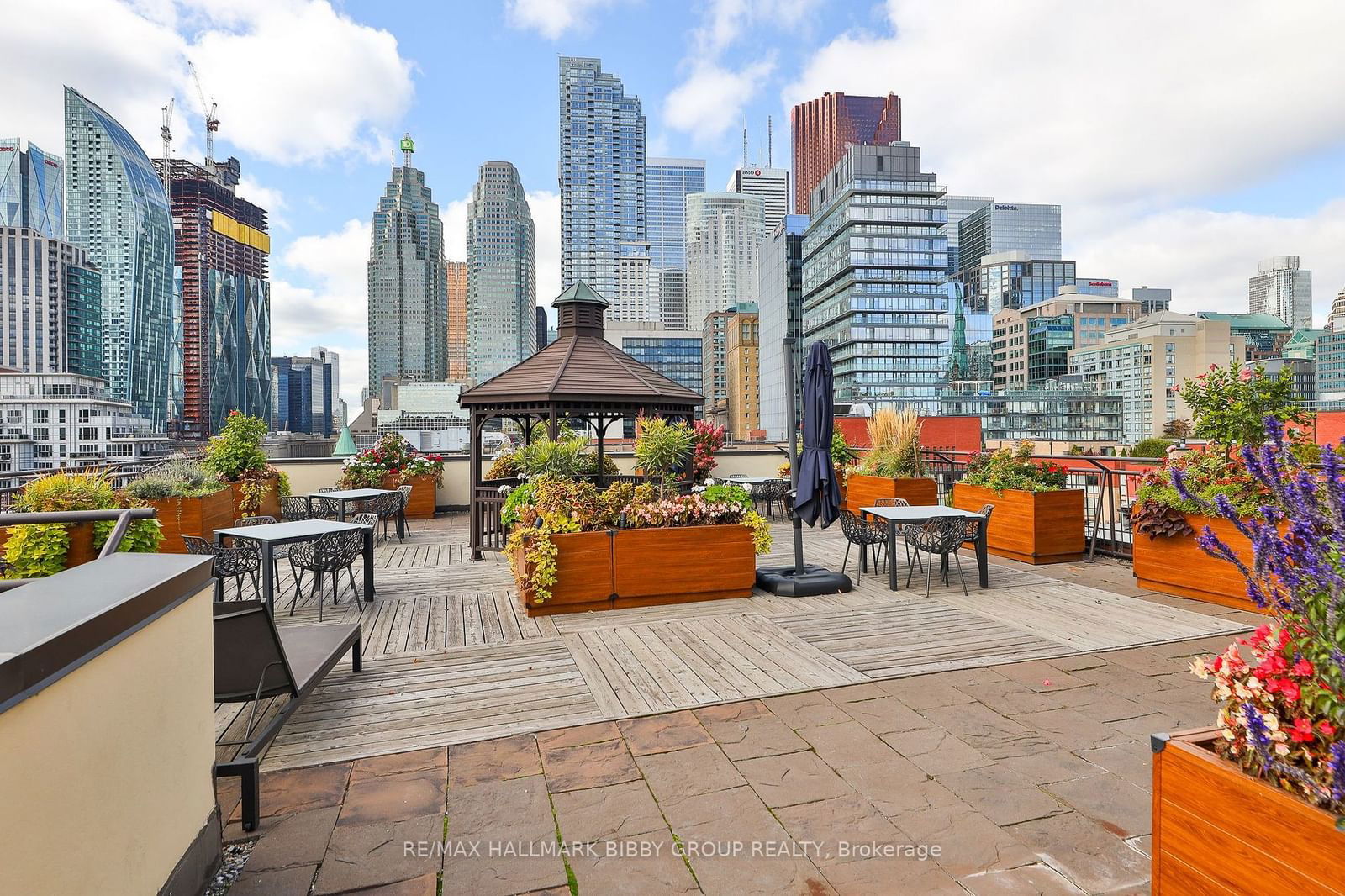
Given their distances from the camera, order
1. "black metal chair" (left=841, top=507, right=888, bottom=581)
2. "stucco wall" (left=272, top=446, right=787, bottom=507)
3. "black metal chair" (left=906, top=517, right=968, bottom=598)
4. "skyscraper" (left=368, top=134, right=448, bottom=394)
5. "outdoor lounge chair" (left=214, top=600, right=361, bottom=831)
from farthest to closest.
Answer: "skyscraper" (left=368, top=134, right=448, bottom=394)
"stucco wall" (left=272, top=446, right=787, bottom=507)
"black metal chair" (left=841, top=507, right=888, bottom=581)
"black metal chair" (left=906, top=517, right=968, bottom=598)
"outdoor lounge chair" (left=214, top=600, right=361, bottom=831)

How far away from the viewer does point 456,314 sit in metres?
172

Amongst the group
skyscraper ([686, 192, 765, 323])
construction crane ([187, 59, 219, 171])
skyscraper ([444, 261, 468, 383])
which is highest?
construction crane ([187, 59, 219, 171])

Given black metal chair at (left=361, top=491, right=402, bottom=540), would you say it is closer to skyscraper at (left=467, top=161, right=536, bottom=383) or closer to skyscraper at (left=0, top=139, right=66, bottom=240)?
skyscraper at (left=467, top=161, right=536, bottom=383)

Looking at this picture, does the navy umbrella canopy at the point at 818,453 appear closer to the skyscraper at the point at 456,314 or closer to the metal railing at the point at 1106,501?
the metal railing at the point at 1106,501

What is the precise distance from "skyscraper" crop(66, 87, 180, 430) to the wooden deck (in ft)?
410

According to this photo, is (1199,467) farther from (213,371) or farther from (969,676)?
(213,371)

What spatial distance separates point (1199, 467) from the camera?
17.9ft

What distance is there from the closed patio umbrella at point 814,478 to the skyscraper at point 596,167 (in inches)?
6186

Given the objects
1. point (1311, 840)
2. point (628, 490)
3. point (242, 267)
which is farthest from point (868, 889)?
point (242, 267)

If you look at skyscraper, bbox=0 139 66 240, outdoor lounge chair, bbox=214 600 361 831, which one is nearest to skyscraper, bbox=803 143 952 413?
outdoor lounge chair, bbox=214 600 361 831

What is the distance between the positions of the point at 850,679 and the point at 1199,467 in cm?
405

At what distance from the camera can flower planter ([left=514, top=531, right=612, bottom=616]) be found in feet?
16.4

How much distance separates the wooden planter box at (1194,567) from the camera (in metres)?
4.93

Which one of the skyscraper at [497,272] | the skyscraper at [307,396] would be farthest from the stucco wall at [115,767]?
the skyscraper at [307,396]
